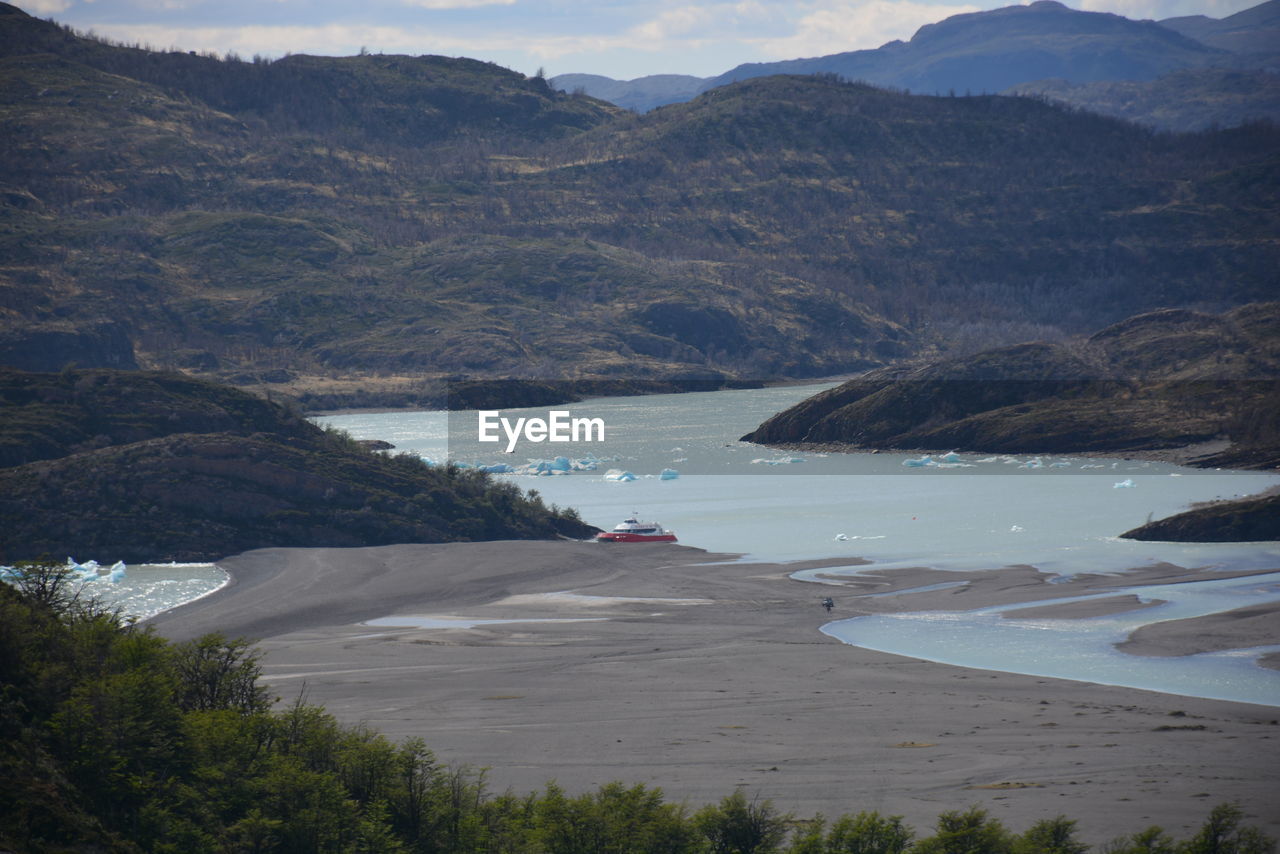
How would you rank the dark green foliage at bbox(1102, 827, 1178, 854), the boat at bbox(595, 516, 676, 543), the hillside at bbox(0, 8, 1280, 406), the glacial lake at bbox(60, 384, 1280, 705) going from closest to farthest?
the dark green foliage at bbox(1102, 827, 1178, 854) < the glacial lake at bbox(60, 384, 1280, 705) < the boat at bbox(595, 516, 676, 543) < the hillside at bbox(0, 8, 1280, 406)

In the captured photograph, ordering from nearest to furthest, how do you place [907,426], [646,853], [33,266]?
[646,853] → [907,426] → [33,266]

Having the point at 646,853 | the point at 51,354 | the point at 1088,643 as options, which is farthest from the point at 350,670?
the point at 51,354

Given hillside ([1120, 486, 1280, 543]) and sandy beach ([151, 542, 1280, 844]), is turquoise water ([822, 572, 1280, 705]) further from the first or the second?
hillside ([1120, 486, 1280, 543])

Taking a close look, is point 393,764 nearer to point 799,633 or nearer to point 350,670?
point 350,670

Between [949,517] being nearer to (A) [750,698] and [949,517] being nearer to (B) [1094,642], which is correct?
(B) [1094,642]

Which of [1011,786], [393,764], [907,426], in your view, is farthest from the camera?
[907,426]

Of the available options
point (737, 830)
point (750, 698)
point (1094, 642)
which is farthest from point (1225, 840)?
point (1094, 642)

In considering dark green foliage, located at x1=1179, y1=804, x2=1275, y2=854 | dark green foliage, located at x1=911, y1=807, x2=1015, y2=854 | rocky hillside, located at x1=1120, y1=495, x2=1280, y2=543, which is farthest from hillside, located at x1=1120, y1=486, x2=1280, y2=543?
dark green foliage, located at x1=911, y1=807, x2=1015, y2=854
